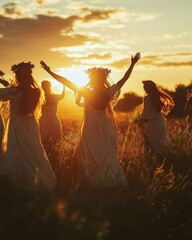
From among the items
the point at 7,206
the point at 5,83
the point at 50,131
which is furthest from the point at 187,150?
the point at 7,206

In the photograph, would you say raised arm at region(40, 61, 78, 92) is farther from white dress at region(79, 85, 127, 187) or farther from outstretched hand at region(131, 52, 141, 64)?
outstretched hand at region(131, 52, 141, 64)

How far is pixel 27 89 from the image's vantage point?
6980 millimetres

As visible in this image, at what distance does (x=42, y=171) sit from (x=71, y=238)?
263 centimetres

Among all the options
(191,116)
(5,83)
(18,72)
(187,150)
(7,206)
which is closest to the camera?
(7,206)

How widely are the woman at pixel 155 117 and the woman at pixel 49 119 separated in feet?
8.26

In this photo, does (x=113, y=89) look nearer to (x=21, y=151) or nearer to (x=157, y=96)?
(x=21, y=151)

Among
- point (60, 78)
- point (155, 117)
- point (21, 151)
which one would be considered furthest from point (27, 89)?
point (155, 117)

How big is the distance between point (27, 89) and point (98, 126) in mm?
1592

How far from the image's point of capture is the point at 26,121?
23.4 feet

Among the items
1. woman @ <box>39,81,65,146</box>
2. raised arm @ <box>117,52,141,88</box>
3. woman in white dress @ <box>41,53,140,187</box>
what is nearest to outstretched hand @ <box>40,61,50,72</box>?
woman in white dress @ <box>41,53,140,187</box>

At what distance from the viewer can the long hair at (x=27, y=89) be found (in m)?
6.96

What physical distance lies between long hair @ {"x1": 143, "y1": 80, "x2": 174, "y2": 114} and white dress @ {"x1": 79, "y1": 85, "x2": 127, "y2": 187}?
3.24 meters

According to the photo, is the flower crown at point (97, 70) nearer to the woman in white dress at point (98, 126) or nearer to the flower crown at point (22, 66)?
the woman in white dress at point (98, 126)

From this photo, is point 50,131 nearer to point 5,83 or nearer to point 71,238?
point 5,83
